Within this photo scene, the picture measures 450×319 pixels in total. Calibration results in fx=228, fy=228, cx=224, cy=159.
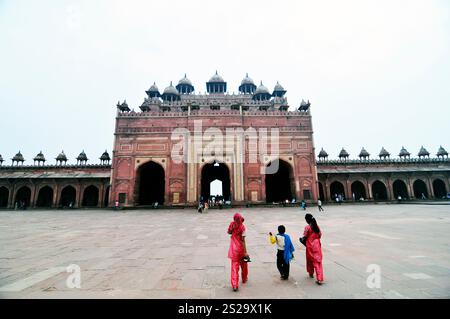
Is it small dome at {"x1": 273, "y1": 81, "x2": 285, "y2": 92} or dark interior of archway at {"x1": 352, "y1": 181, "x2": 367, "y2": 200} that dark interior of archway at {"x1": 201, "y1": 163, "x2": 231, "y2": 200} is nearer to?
small dome at {"x1": 273, "y1": 81, "x2": 285, "y2": 92}

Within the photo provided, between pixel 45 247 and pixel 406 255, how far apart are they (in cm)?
956

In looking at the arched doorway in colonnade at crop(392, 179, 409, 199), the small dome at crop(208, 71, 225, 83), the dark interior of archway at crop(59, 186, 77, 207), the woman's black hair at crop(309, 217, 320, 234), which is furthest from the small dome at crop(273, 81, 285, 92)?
the woman's black hair at crop(309, 217, 320, 234)

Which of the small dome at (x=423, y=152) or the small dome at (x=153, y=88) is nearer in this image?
the small dome at (x=423, y=152)

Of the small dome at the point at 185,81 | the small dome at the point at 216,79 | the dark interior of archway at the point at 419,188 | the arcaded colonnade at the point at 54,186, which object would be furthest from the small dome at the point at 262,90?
the dark interior of archway at the point at 419,188

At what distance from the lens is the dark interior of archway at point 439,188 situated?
3403cm

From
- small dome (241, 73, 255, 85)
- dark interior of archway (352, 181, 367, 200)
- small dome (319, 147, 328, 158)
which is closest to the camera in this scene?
dark interior of archway (352, 181, 367, 200)

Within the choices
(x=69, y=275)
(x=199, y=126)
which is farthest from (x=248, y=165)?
(x=69, y=275)

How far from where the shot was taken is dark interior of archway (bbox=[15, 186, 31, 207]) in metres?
32.8

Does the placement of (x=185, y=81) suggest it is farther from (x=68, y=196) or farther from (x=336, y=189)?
(x=336, y=189)

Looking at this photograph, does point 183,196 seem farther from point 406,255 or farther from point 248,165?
point 406,255

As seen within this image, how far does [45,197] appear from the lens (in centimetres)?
3369

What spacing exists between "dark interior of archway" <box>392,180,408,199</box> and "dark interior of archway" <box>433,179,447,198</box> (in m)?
4.25

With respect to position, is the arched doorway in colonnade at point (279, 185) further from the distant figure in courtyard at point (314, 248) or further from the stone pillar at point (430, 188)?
the distant figure in courtyard at point (314, 248)

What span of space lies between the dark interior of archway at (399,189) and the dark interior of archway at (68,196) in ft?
158
